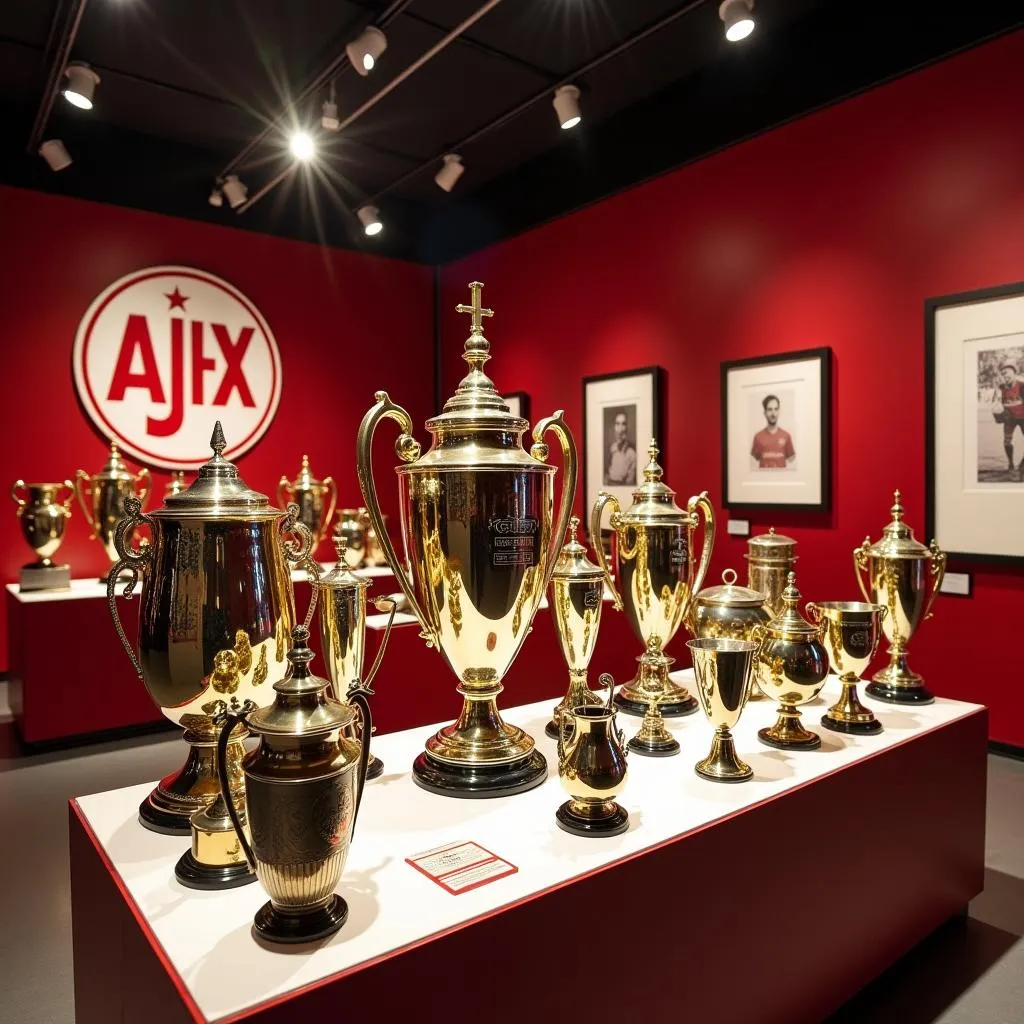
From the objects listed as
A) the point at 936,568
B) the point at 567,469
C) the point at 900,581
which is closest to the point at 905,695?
the point at 900,581

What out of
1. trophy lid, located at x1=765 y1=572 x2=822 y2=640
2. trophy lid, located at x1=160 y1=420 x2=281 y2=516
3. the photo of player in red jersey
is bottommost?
trophy lid, located at x1=765 y1=572 x2=822 y2=640

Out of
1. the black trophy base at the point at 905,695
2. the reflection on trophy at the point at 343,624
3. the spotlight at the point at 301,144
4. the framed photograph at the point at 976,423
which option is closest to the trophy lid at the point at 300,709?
the reflection on trophy at the point at 343,624

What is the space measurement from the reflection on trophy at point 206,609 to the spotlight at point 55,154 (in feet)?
13.3

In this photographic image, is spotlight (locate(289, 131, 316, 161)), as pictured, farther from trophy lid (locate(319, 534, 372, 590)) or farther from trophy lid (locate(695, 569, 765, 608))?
trophy lid (locate(695, 569, 765, 608))

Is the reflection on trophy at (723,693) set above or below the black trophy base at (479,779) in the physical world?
above

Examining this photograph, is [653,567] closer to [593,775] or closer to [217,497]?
[593,775]

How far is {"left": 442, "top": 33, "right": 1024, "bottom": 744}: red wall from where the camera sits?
3199 mm

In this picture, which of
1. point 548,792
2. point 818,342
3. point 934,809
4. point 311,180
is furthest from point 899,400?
point 311,180

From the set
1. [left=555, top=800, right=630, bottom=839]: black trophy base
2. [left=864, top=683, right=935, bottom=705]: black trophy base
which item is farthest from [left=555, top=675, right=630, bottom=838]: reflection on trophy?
[left=864, top=683, right=935, bottom=705]: black trophy base

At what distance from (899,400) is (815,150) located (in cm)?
129

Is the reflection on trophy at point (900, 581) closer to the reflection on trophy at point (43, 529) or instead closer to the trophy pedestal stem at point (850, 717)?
the trophy pedestal stem at point (850, 717)

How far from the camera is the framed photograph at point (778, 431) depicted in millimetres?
3791

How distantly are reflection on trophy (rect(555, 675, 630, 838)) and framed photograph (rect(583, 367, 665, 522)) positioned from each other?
3.49 metres

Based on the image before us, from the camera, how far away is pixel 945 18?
325 cm
